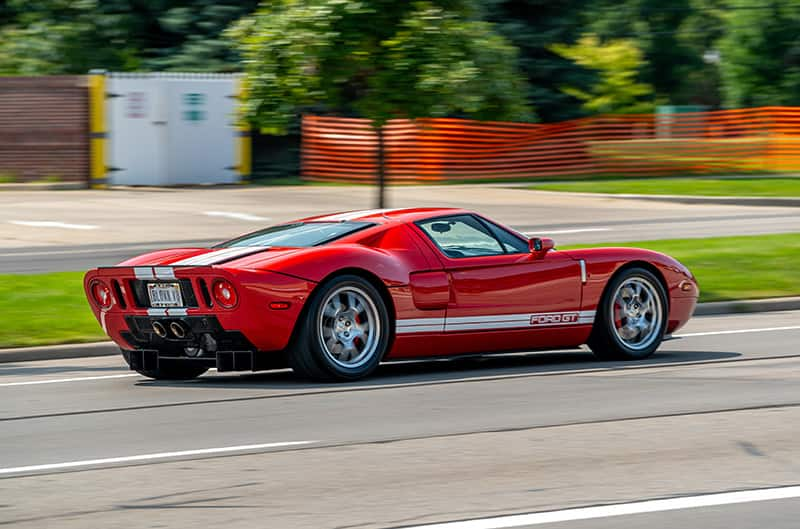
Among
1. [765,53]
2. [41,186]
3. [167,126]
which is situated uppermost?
[765,53]

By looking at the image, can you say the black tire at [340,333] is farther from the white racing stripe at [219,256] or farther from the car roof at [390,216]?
the car roof at [390,216]

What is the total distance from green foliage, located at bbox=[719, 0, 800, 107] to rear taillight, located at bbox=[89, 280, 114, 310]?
50012 millimetres

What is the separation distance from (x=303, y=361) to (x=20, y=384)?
6.81 ft

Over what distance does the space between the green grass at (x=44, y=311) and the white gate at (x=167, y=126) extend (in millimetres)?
Answer: 14159

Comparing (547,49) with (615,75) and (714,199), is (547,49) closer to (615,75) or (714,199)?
(714,199)

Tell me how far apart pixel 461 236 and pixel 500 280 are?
395 millimetres

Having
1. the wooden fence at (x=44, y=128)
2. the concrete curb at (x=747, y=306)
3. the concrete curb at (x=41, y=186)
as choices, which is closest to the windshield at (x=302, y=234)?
the concrete curb at (x=747, y=306)

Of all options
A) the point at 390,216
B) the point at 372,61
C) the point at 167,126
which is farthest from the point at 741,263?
the point at 167,126

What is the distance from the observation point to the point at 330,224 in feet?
31.3

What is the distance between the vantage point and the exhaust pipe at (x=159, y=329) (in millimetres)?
8857

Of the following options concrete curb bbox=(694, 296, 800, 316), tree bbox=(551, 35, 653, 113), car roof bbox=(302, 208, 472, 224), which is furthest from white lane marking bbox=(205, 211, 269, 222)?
tree bbox=(551, 35, 653, 113)

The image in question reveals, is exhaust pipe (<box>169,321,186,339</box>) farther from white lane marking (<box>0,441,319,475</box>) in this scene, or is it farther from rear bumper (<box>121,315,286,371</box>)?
white lane marking (<box>0,441,319,475</box>)

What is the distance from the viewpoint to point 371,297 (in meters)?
8.88

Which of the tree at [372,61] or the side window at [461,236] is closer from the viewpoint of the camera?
the side window at [461,236]
